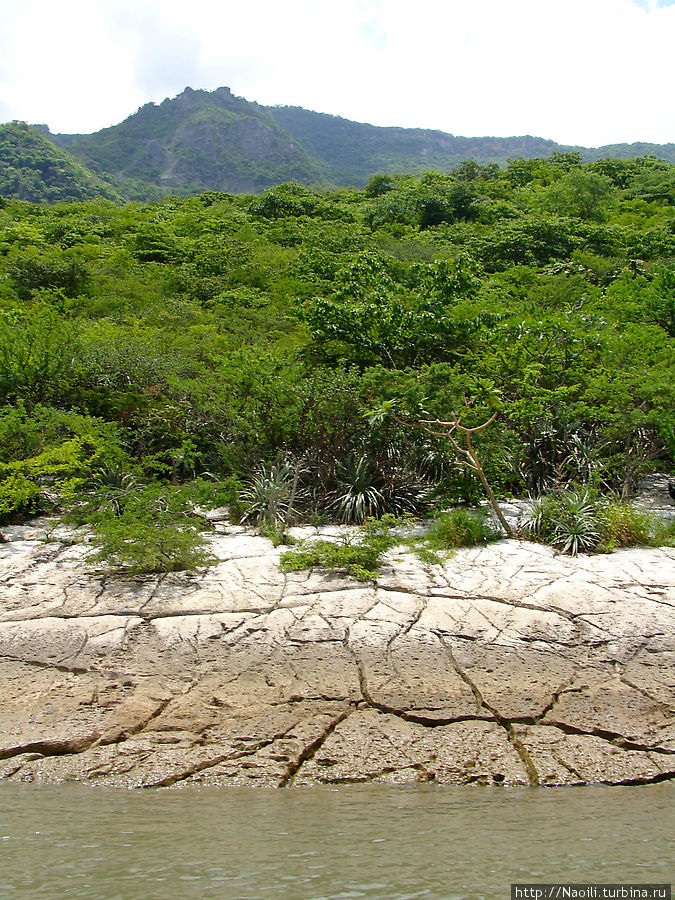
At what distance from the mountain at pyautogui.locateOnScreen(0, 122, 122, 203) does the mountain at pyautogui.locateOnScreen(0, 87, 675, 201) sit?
100 mm

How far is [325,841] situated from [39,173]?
61.0m

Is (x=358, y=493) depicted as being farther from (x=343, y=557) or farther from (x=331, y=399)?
(x=343, y=557)

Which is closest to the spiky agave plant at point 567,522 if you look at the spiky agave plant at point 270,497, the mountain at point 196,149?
the spiky agave plant at point 270,497

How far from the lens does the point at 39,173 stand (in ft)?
177

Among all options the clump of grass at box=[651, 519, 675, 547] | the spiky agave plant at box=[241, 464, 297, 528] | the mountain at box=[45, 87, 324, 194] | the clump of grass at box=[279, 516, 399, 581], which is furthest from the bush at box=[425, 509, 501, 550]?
the mountain at box=[45, 87, 324, 194]

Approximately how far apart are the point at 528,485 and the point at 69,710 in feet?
23.8

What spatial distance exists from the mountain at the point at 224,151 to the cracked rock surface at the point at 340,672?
170 ft

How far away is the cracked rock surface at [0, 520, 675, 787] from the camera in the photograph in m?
4.75

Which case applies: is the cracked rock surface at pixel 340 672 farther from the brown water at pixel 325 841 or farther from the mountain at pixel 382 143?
the mountain at pixel 382 143

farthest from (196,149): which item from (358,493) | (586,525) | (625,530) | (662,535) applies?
(662,535)

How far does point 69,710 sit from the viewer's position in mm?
5281

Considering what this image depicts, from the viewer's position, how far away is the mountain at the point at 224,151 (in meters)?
57.2

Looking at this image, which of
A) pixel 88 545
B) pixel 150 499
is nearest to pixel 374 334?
pixel 150 499

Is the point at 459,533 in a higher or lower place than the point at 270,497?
lower
